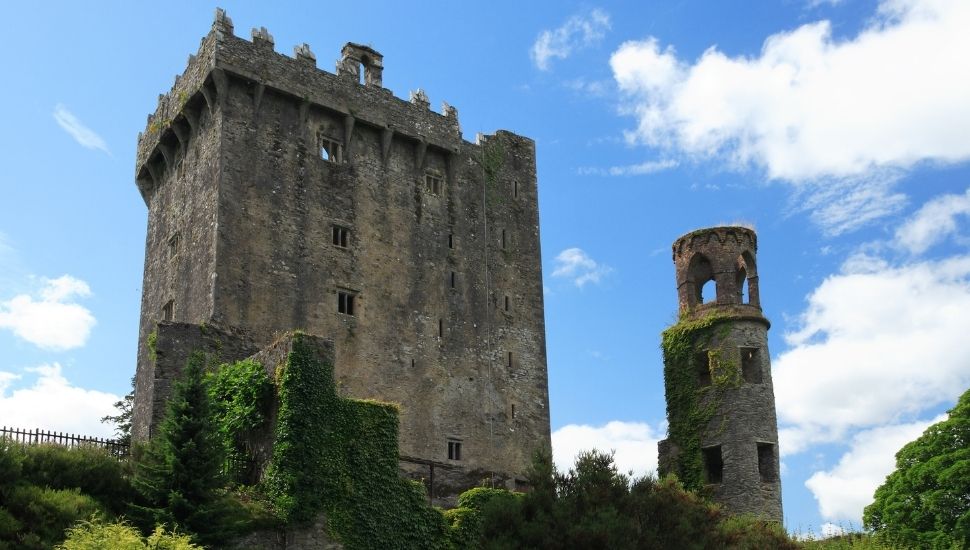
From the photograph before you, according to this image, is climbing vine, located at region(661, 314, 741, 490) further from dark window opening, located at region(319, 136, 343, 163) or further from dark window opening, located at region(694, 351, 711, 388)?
dark window opening, located at region(319, 136, 343, 163)

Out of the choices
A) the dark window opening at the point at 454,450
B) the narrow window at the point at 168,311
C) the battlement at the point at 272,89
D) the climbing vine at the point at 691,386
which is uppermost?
the battlement at the point at 272,89

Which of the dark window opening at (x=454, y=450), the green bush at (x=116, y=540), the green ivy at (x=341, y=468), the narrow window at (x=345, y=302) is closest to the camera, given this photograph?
the green bush at (x=116, y=540)

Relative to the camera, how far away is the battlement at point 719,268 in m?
42.6

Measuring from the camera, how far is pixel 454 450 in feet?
127

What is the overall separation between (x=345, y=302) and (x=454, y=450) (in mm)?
6178

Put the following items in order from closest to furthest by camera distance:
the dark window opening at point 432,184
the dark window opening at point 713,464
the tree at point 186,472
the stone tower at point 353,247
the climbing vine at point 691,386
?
the tree at point 186,472
the stone tower at point 353,247
the dark window opening at point 713,464
the climbing vine at point 691,386
the dark window opening at point 432,184

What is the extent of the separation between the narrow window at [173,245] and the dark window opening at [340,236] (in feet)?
17.2

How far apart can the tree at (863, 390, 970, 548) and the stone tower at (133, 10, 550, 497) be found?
13804 millimetres

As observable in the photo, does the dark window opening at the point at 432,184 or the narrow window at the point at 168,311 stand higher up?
the dark window opening at the point at 432,184

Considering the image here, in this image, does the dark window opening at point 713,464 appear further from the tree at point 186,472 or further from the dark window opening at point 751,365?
the tree at point 186,472

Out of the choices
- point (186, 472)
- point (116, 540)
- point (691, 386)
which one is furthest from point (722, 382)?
point (116, 540)

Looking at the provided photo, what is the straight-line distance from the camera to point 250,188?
36.8m

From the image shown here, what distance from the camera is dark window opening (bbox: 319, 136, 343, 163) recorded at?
1545 inches

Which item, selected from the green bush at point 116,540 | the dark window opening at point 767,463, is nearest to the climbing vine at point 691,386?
the dark window opening at point 767,463
